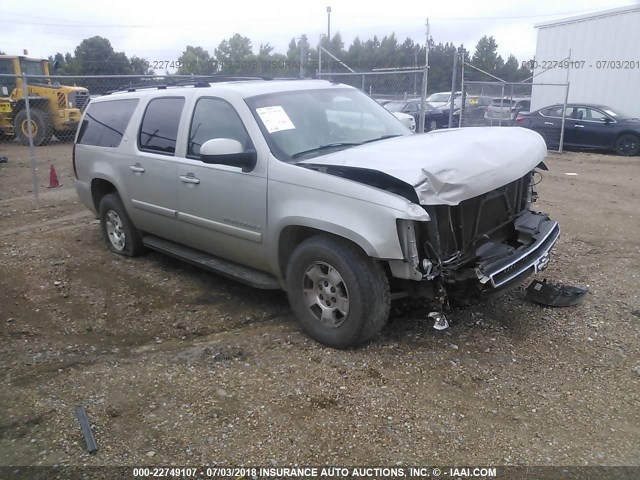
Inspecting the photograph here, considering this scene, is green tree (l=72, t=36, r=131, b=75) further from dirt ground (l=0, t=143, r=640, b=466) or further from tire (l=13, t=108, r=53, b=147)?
dirt ground (l=0, t=143, r=640, b=466)

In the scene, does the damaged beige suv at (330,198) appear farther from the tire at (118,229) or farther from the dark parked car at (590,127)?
the dark parked car at (590,127)

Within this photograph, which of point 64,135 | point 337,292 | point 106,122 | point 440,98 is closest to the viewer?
point 337,292

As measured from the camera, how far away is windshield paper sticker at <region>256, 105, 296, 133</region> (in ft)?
13.9

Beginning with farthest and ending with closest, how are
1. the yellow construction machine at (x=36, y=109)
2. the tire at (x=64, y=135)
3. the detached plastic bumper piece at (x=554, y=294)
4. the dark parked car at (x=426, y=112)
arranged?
the dark parked car at (x=426, y=112), the tire at (x=64, y=135), the yellow construction machine at (x=36, y=109), the detached plastic bumper piece at (x=554, y=294)

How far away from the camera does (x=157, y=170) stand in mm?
5105

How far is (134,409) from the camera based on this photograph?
326 centimetres

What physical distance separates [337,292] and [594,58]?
1863 centimetres

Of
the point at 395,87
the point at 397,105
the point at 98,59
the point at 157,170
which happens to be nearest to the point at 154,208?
the point at 157,170

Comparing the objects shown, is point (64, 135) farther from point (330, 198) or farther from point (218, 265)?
point (330, 198)

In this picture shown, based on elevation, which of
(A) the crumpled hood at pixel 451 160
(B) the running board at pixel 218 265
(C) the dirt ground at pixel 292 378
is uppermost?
(A) the crumpled hood at pixel 451 160

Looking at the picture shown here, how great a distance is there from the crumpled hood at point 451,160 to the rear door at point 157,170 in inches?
63.7

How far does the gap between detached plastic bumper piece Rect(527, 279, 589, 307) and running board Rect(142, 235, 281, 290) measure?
83.8 inches

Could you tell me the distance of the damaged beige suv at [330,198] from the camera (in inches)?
137

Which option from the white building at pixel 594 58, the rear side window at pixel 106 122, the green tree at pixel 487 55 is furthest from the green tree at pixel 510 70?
the rear side window at pixel 106 122
